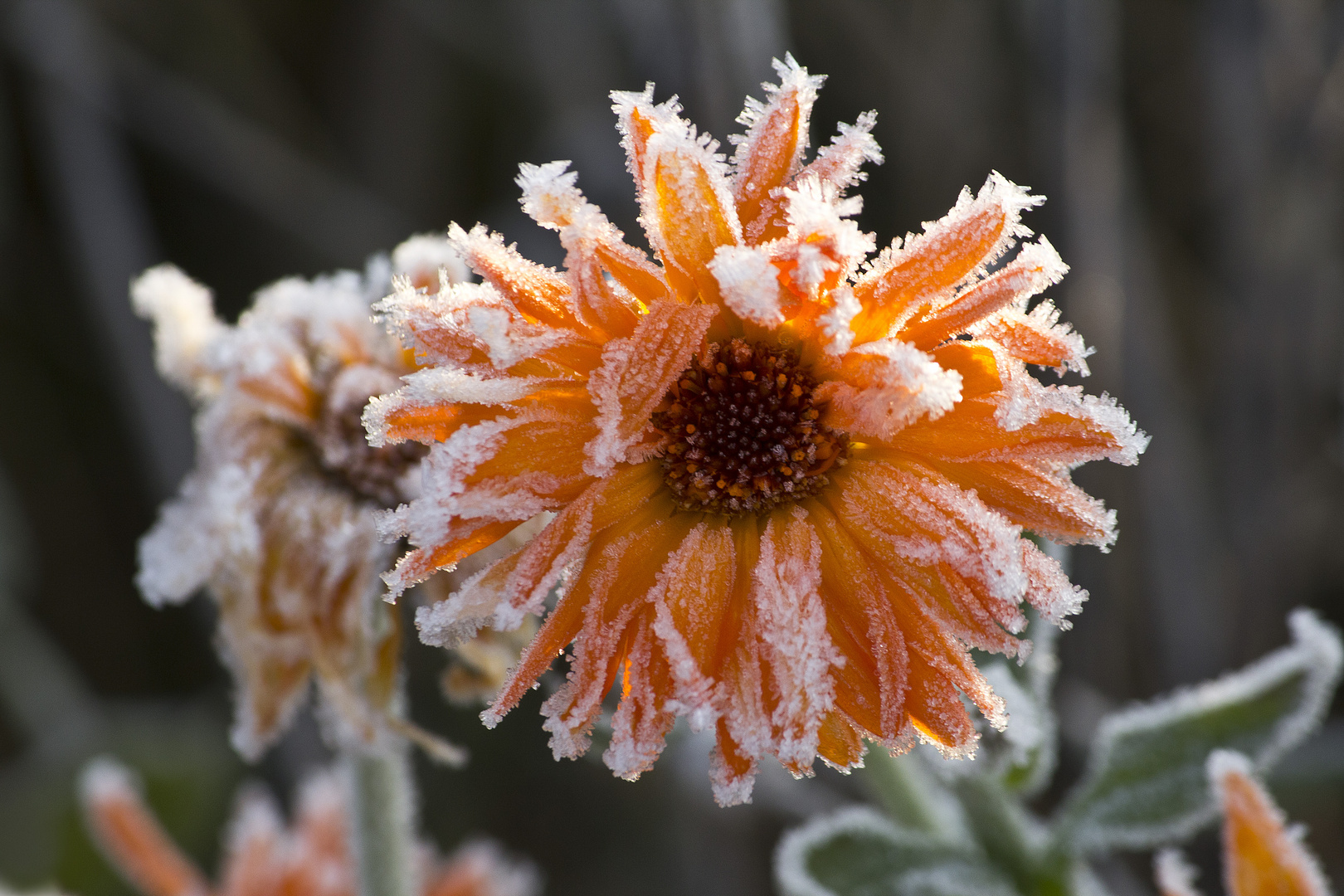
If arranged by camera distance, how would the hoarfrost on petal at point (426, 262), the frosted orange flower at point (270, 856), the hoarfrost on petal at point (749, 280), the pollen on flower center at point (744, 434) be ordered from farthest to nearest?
the frosted orange flower at point (270, 856) < the hoarfrost on petal at point (426, 262) < the pollen on flower center at point (744, 434) < the hoarfrost on petal at point (749, 280)

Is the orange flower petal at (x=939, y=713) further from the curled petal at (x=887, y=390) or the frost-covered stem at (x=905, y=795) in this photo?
the frost-covered stem at (x=905, y=795)

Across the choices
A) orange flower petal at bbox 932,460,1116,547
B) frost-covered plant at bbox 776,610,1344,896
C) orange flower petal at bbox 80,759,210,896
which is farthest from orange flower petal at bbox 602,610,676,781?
orange flower petal at bbox 80,759,210,896

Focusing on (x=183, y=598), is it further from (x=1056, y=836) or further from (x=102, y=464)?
(x=102, y=464)

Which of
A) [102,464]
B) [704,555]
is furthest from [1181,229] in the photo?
[102,464]

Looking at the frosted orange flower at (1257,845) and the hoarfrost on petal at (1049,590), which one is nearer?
the hoarfrost on petal at (1049,590)

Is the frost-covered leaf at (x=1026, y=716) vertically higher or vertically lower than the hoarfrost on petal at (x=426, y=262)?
lower

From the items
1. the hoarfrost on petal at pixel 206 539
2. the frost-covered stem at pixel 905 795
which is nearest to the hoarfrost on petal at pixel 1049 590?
the frost-covered stem at pixel 905 795

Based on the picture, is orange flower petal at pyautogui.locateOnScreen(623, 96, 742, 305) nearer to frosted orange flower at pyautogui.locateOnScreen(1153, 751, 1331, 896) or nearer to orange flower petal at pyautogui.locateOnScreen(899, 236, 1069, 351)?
orange flower petal at pyautogui.locateOnScreen(899, 236, 1069, 351)
